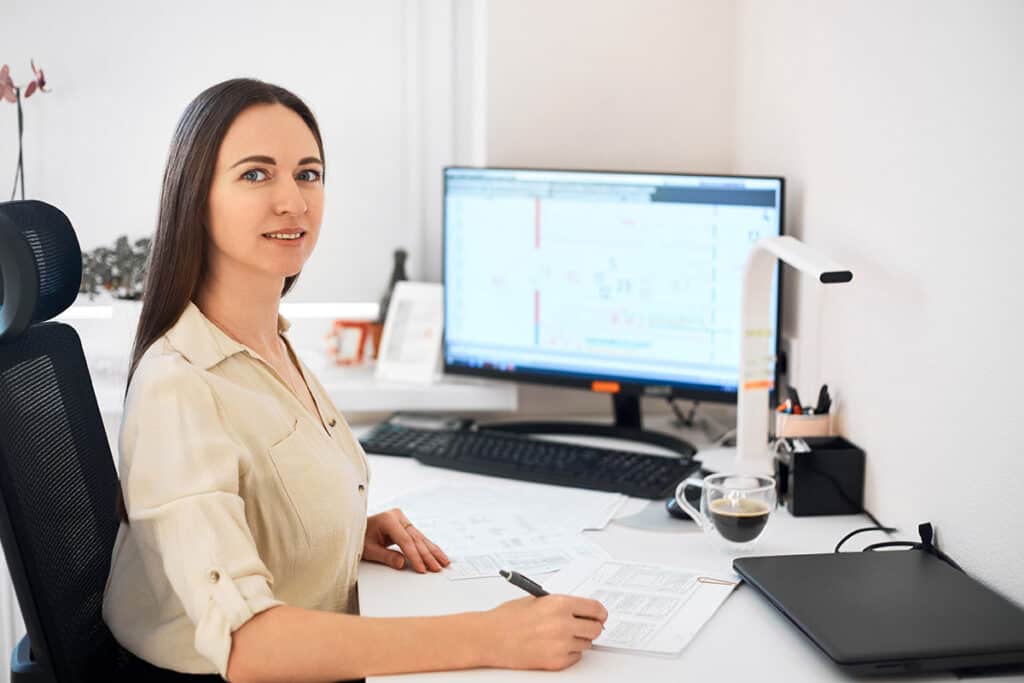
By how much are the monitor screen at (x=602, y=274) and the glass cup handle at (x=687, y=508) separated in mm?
414

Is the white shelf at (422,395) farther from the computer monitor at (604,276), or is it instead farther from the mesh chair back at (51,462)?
the mesh chair back at (51,462)

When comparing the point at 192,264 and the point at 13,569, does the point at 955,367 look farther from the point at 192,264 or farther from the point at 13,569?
the point at 13,569

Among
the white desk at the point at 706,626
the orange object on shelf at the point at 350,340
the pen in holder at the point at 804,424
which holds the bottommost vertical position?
the white desk at the point at 706,626

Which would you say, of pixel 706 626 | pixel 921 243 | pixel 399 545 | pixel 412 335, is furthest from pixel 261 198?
pixel 412 335

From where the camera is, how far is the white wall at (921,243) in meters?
1.34

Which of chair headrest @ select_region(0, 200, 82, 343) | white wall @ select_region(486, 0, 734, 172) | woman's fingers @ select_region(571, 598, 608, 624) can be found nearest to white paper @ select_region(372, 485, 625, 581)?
woman's fingers @ select_region(571, 598, 608, 624)

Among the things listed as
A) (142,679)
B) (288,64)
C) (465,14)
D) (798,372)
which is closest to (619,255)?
(798,372)

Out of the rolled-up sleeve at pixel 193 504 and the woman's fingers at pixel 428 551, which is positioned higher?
the rolled-up sleeve at pixel 193 504

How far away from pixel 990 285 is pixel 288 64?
63.4 inches

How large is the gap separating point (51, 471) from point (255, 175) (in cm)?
43

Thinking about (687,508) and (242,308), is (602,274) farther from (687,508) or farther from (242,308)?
(242,308)

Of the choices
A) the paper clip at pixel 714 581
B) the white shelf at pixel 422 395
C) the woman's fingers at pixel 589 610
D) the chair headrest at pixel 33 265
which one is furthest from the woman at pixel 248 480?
the white shelf at pixel 422 395

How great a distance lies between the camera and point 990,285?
137 centimetres

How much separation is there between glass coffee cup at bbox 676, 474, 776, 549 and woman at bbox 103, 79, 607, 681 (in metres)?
0.35
